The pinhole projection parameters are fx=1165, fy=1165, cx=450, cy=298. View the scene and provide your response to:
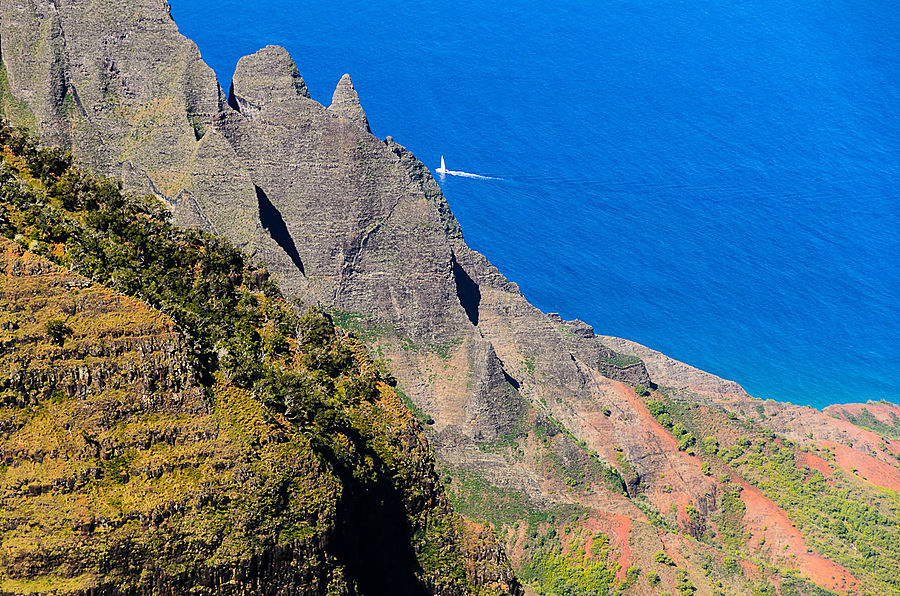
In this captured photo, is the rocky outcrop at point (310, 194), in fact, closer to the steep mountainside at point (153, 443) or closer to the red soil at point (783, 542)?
the red soil at point (783, 542)

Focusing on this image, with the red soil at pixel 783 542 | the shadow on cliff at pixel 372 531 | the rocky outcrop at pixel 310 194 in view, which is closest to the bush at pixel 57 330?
the shadow on cliff at pixel 372 531

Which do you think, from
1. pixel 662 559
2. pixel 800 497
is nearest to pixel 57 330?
pixel 662 559

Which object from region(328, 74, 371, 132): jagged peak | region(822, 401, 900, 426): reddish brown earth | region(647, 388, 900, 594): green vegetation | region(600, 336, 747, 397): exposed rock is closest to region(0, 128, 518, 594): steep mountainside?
region(328, 74, 371, 132): jagged peak

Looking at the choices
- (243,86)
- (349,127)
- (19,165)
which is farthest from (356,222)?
(19,165)

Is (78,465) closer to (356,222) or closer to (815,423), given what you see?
(356,222)

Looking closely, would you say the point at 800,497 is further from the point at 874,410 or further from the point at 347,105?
the point at 874,410

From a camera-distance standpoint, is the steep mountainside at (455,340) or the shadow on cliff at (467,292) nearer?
the steep mountainside at (455,340)
